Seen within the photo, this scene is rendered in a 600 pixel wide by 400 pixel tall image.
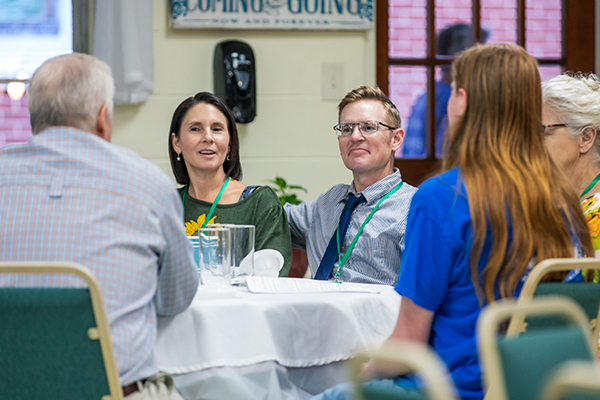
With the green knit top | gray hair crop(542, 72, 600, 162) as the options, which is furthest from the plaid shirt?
gray hair crop(542, 72, 600, 162)

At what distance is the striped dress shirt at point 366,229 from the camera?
1.97 m

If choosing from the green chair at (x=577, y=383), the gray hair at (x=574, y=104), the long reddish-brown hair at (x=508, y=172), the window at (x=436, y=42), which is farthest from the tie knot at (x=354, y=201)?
the window at (x=436, y=42)

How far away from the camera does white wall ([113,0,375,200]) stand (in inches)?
140

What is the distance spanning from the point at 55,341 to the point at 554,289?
0.85m

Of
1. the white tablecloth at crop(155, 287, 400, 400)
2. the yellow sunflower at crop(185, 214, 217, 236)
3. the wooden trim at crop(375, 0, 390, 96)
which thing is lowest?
the white tablecloth at crop(155, 287, 400, 400)

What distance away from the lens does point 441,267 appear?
1099 mm

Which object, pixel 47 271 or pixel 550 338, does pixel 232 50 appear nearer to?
pixel 47 271

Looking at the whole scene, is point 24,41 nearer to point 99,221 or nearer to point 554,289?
point 99,221

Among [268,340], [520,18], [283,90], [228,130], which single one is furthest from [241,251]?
[520,18]

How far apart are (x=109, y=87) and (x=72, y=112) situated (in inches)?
3.9

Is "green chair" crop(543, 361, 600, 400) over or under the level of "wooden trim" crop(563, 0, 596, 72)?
under

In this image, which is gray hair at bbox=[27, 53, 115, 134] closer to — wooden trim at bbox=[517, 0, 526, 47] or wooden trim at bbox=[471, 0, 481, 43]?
wooden trim at bbox=[471, 0, 481, 43]

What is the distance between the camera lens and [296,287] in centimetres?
150

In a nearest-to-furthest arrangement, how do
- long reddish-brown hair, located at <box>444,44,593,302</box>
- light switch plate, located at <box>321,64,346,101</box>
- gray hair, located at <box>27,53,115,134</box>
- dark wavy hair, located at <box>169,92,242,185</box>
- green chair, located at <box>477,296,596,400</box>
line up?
1. green chair, located at <box>477,296,596,400</box>
2. long reddish-brown hair, located at <box>444,44,593,302</box>
3. gray hair, located at <box>27,53,115,134</box>
4. dark wavy hair, located at <box>169,92,242,185</box>
5. light switch plate, located at <box>321,64,346,101</box>
